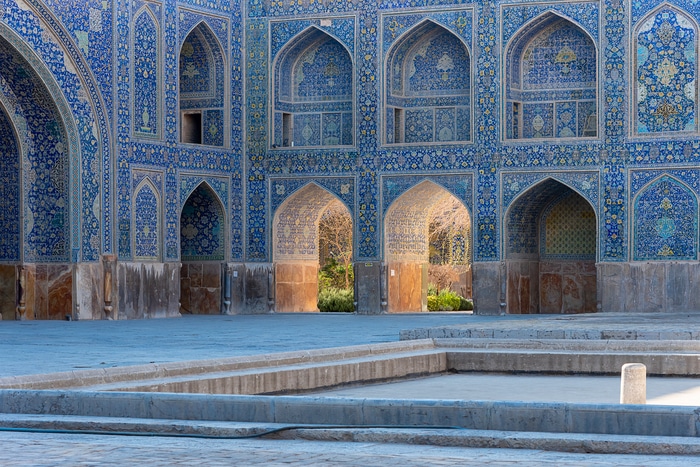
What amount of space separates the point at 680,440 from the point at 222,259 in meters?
17.9

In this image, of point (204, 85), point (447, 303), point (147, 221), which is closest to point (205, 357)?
point (147, 221)

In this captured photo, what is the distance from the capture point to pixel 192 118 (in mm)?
23828

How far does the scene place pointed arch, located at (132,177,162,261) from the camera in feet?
69.4

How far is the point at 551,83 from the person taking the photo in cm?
2322

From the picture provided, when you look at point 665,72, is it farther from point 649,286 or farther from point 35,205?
point 35,205

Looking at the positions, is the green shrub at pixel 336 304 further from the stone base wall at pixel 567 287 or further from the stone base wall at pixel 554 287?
the stone base wall at pixel 567 287

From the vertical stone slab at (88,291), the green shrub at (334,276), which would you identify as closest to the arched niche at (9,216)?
the vertical stone slab at (88,291)

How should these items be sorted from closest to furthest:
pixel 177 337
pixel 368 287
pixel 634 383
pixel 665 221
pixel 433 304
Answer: pixel 634 383
pixel 177 337
pixel 665 221
pixel 368 287
pixel 433 304

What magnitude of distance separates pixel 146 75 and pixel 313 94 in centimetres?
401

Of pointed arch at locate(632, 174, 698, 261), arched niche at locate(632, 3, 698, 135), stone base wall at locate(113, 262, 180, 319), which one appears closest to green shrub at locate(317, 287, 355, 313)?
stone base wall at locate(113, 262, 180, 319)

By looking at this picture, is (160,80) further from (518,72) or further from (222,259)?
(518,72)

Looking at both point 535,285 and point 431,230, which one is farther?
point 431,230

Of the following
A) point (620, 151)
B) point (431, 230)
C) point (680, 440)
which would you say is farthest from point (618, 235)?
point (680, 440)

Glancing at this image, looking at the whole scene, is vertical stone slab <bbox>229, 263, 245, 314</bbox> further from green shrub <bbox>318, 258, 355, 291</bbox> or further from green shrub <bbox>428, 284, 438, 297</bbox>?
green shrub <bbox>318, 258, 355, 291</bbox>
